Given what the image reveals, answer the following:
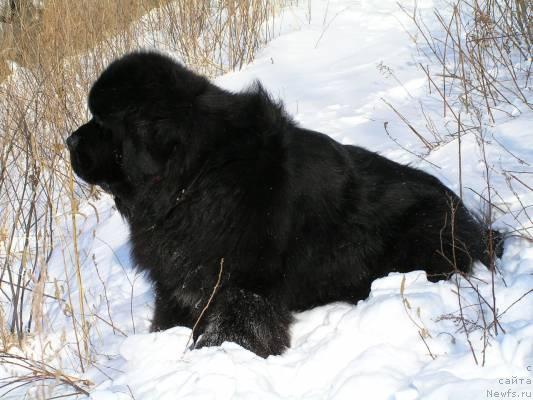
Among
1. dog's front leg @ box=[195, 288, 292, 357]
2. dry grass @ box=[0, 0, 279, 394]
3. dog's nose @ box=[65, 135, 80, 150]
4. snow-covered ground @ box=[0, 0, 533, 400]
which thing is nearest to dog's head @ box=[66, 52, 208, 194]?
dog's nose @ box=[65, 135, 80, 150]

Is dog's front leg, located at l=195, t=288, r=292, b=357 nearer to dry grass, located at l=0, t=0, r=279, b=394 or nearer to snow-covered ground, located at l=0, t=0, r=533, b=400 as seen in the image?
snow-covered ground, located at l=0, t=0, r=533, b=400

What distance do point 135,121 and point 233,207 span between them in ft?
2.10

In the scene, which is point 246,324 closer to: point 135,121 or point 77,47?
point 135,121

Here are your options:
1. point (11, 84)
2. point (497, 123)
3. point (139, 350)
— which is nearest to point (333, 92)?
point (497, 123)

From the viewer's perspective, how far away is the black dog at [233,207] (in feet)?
10.0

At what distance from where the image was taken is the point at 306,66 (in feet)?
24.6

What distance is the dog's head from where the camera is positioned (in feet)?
9.96

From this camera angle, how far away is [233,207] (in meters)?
3.07

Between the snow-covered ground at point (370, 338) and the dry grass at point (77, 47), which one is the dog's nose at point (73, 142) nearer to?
the snow-covered ground at point (370, 338)

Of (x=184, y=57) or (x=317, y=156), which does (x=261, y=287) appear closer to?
(x=317, y=156)

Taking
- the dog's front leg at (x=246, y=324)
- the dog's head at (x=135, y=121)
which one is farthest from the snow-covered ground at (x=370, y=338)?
the dog's head at (x=135, y=121)

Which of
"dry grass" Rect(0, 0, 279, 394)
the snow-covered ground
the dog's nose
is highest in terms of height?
"dry grass" Rect(0, 0, 279, 394)

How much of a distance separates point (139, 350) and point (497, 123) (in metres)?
3.43

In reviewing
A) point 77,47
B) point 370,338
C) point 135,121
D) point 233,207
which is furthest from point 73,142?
point 77,47
